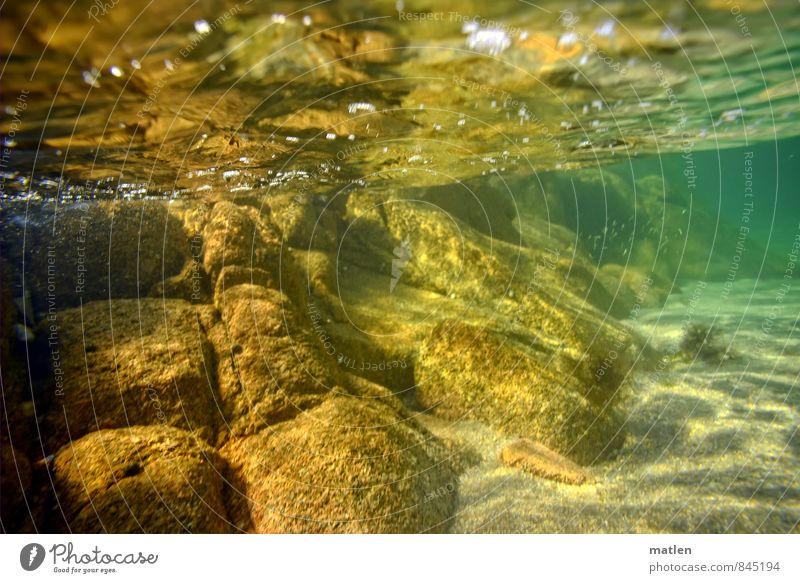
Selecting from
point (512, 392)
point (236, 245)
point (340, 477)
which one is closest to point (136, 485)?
point (340, 477)

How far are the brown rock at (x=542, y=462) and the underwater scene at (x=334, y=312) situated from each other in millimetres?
45

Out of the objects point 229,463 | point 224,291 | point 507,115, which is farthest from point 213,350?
point 507,115

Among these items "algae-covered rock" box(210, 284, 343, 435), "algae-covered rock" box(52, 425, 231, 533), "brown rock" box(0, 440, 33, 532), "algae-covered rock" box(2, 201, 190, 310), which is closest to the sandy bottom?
"algae-covered rock" box(210, 284, 343, 435)

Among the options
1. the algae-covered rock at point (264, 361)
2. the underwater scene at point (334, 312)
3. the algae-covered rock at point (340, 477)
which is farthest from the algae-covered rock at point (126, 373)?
the algae-covered rock at point (340, 477)

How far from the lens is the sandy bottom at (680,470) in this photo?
11.9ft

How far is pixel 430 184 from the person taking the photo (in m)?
12.8

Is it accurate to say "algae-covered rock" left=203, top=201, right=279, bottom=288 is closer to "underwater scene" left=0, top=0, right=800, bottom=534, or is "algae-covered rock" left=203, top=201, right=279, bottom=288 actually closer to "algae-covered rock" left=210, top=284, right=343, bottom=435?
"underwater scene" left=0, top=0, right=800, bottom=534

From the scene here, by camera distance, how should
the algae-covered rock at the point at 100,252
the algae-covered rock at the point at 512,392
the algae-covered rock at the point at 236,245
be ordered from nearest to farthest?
1. the algae-covered rock at the point at 512,392
2. the algae-covered rock at the point at 236,245
3. the algae-covered rock at the point at 100,252

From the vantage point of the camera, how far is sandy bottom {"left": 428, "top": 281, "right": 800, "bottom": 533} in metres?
3.62

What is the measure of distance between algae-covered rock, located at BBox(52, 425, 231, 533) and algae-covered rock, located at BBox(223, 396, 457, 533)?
39 cm

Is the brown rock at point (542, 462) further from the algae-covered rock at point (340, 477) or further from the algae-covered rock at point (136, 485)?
the algae-covered rock at point (136, 485)

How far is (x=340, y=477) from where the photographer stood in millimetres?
3605

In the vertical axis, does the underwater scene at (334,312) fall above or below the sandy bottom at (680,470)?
above
